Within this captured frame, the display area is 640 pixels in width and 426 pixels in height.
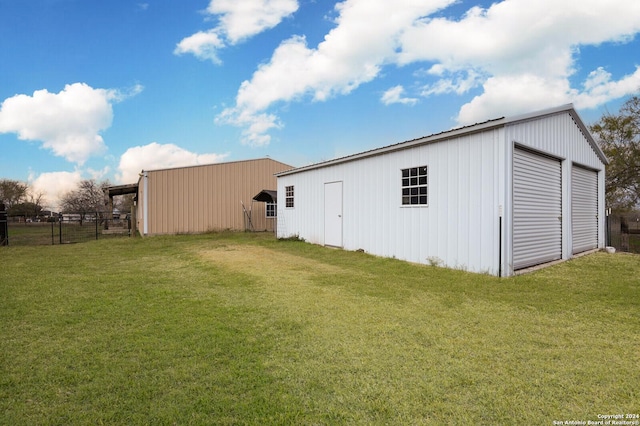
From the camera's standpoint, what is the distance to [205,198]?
18672 mm

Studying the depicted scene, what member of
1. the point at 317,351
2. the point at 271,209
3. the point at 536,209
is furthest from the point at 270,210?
the point at 317,351

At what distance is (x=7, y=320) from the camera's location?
4.02 meters

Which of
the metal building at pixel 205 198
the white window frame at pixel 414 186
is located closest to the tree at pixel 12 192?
the metal building at pixel 205 198

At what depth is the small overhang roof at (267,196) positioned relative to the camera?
18.0 meters

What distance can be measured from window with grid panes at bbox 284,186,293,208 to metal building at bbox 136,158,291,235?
632 centimetres

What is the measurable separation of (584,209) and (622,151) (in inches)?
396

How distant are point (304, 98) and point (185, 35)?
18.5ft

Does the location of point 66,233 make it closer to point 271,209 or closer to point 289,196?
point 271,209

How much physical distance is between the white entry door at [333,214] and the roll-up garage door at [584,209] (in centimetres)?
685

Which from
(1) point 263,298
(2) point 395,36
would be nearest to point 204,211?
(2) point 395,36

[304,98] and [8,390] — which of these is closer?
[8,390]

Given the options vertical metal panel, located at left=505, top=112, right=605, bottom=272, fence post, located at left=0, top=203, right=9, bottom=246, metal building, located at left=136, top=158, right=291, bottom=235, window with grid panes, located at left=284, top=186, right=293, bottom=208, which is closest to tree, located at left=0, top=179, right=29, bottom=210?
metal building, located at left=136, top=158, right=291, bottom=235

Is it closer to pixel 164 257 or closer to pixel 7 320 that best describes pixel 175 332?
pixel 7 320

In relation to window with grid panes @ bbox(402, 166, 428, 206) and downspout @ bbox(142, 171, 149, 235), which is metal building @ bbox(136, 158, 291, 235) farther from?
window with grid panes @ bbox(402, 166, 428, 206)
